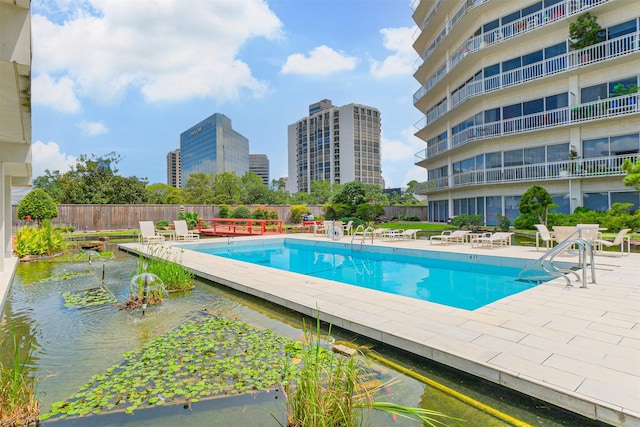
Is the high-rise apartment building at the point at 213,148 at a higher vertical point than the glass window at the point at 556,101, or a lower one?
higher

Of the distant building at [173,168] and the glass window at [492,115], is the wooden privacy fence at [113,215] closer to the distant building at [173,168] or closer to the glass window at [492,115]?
the glass window at [492,115]

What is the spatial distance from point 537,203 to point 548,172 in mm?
3222

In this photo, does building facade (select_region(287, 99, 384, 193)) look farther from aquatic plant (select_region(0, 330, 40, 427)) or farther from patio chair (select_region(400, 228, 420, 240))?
aquatic plant (select_region(0, 330, 40, 427))

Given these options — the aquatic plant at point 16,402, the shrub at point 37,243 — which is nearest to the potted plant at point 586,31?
the aquatic plant at point 16,402

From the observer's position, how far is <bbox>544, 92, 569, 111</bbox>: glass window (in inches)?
674

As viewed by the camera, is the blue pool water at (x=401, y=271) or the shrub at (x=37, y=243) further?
the shrub at (x=37, y=243)

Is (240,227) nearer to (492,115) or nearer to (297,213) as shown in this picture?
(297,213)

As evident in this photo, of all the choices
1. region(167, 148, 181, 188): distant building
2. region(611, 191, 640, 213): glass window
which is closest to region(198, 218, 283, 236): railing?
region(611, 191, 640, 213): glass window

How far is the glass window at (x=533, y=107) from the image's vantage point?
18000 mm

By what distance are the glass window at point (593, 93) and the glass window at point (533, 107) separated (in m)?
1.70

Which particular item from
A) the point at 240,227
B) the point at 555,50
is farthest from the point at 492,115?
the point at 240,227

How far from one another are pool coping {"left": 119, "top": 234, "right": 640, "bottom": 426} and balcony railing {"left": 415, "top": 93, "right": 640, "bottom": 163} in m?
12.5

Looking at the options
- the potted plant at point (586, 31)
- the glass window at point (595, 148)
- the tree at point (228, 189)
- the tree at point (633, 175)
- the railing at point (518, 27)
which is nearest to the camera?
the tree at point (633, 175)

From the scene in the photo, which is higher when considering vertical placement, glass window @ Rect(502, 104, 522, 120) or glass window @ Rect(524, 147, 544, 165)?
glass window @ Rect(502, 104, 522, 120)
